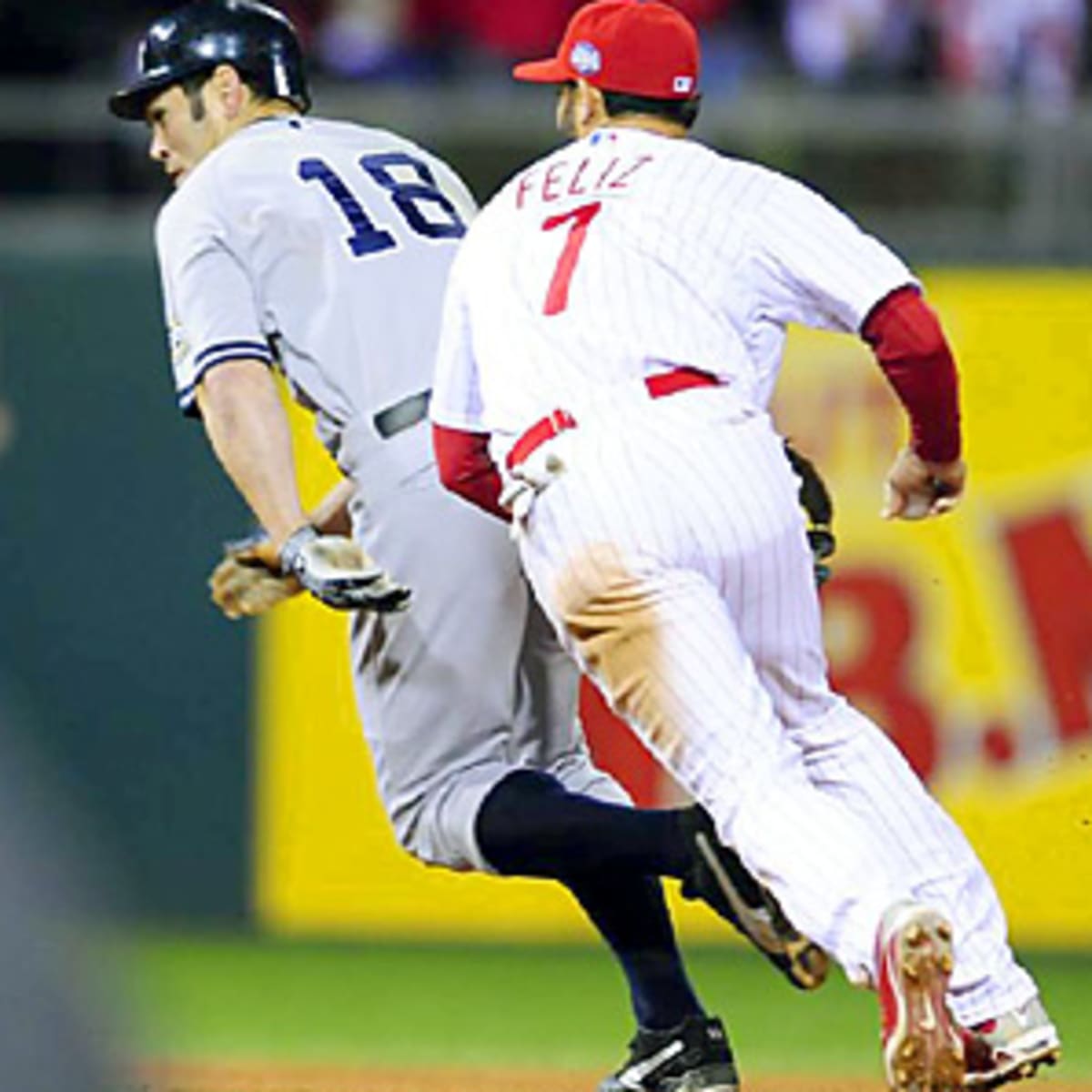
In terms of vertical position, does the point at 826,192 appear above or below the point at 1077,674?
above

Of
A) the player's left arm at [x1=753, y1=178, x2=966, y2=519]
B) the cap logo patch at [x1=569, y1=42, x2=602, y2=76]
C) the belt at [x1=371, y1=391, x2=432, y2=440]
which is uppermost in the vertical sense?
the cap logo patch at [x1=569, y1=42, x2=602, y2=76]

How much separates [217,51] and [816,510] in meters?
1.46

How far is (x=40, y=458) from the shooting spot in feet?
29.2

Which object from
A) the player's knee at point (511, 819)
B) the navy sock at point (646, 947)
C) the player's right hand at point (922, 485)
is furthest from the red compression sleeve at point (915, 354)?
the navy sock at point (646, 947)

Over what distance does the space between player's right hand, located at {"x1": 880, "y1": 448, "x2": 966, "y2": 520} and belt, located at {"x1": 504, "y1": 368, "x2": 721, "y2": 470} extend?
469 mm

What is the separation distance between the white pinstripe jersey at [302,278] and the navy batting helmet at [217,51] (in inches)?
7.8

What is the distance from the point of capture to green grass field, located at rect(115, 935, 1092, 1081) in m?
6.78

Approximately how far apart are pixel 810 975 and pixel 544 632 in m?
1.04

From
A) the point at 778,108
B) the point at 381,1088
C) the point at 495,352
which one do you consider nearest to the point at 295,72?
the point at 495,352

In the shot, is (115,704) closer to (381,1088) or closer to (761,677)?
(381,1088)

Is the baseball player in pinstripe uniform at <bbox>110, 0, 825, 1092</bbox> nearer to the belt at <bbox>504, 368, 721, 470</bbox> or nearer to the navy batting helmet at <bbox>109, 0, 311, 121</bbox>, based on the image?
the navy batting helmet at <bbox>109, 0, 311, 121</bbox>

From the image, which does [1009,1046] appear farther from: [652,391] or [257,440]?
[257,440]

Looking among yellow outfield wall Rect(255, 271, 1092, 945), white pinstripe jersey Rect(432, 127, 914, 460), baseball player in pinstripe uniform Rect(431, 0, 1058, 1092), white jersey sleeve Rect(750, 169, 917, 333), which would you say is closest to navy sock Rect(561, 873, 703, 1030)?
baseball player in pinstripe uniform Rect(431, 0, 1058, 1092)

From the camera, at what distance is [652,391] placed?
167 inches
